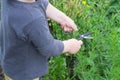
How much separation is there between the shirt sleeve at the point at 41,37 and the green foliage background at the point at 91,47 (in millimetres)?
568

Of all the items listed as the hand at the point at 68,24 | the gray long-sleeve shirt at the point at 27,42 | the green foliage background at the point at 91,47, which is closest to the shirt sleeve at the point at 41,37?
the gray long-sleeve shirt at the point at 27,42

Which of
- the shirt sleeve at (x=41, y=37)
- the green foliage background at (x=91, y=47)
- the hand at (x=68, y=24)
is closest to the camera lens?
the shirt sleeve at (x=41, y=37)

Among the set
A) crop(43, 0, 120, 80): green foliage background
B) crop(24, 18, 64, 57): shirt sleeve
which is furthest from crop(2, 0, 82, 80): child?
crop(43, 0, 120, 80): green foliage background

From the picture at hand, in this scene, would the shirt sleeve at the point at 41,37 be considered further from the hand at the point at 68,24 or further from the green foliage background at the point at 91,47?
the green foliage background at the point at 91,47

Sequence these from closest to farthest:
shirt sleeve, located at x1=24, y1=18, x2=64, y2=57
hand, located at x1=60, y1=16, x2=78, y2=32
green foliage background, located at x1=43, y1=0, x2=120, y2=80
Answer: shirt sleeve, located at x1=24, y1=18, x2=64, y2=57 < hand, located at x1=60, y1=16, x2=78, y2=32 < green foliage background, located at x1=43, y1=0, x2=120, y2=80

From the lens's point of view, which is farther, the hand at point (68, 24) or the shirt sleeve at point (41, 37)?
the hand at point (68, 24)

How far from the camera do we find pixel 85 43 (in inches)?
114

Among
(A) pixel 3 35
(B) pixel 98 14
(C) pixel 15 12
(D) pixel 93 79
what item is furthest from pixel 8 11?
(B) pixel 98 14

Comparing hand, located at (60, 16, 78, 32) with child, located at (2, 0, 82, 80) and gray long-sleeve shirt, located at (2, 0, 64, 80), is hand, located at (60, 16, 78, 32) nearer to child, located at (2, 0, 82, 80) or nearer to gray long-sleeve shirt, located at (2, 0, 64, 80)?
child, located at (2, 0, 82, 80)

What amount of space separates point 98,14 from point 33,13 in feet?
4.74

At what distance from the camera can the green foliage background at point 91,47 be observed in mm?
2533

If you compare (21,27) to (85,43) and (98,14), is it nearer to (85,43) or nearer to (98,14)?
(85,43)

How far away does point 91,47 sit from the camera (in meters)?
2.79

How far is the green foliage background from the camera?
8.31ft
